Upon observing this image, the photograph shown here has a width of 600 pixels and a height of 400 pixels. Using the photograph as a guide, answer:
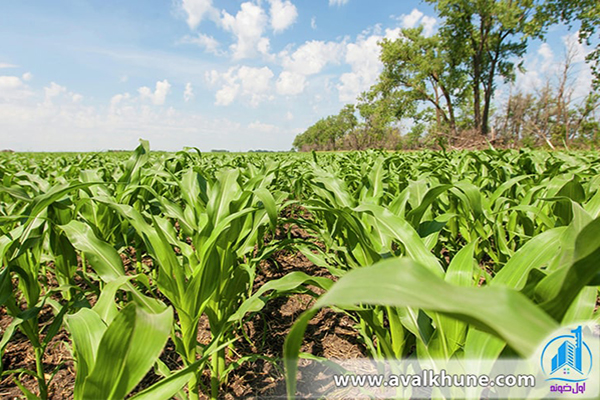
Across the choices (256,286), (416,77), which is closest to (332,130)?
(416,77)

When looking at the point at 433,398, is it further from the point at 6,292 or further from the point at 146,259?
the point at 146,259

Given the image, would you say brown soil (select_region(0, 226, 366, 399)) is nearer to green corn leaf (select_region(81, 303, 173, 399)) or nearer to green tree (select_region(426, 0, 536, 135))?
green corn leaf (select_region(81, 303, 173, 399))

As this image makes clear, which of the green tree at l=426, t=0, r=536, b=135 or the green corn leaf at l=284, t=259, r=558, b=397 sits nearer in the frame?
the green corn leaf at l=284, t=259, r=558, b=397

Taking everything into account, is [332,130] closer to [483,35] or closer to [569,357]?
[483,35]

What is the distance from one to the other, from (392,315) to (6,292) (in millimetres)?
1277

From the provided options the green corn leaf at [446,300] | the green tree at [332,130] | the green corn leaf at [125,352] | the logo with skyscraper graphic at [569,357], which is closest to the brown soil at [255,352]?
the green corn leaf at [125,352]

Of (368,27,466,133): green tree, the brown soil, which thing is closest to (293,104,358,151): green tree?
(368,27,466,133): green tree

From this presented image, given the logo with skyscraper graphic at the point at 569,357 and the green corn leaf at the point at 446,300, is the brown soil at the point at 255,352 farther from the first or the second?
the green corn leaf at the point at 446,300

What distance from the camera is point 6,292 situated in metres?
1.00

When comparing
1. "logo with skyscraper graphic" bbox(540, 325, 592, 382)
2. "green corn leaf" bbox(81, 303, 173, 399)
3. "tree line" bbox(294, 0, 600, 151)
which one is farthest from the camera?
"tree line" bbox(294, 0, 600, 151)

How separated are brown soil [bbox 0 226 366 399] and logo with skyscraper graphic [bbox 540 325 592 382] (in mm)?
780

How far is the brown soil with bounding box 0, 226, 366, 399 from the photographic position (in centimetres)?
128

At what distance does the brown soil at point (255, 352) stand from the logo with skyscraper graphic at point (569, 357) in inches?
30.7

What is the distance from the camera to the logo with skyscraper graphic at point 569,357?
71 centimetres
